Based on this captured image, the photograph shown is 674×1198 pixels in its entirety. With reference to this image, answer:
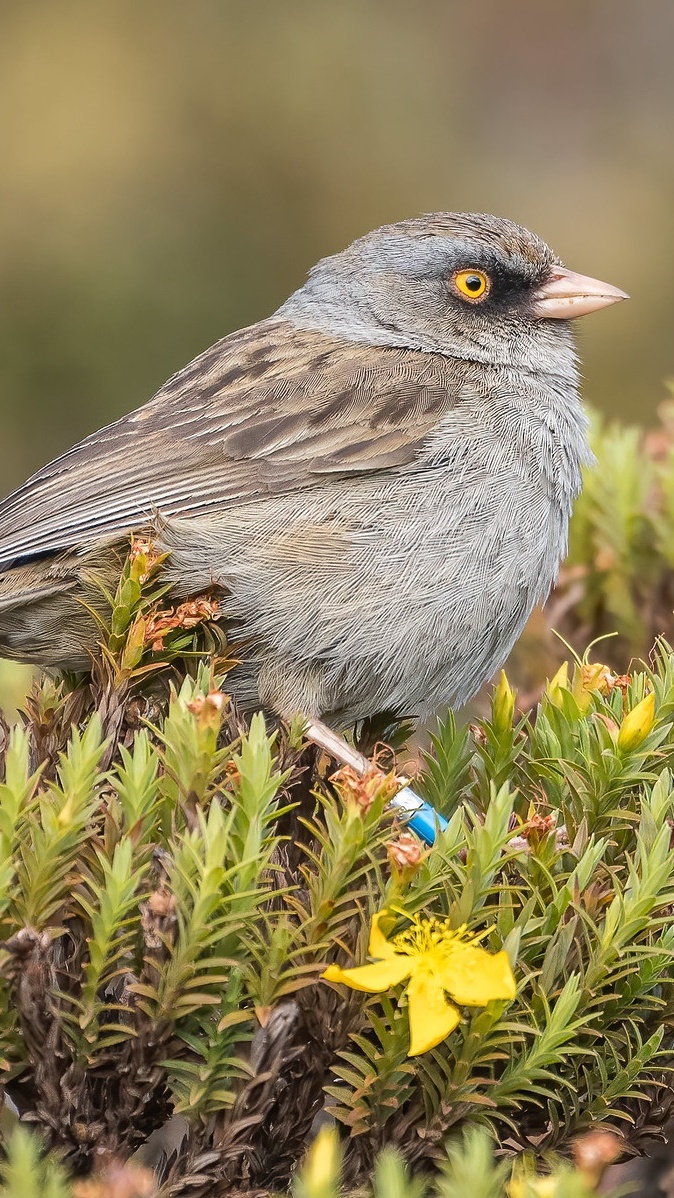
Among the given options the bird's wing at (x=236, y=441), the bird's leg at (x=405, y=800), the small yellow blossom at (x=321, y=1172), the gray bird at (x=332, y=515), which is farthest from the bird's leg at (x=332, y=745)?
the small yellow blossom at (x=321, y=1172)

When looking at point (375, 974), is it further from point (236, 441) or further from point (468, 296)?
point (468, 296)

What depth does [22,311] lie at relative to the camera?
27.4ft

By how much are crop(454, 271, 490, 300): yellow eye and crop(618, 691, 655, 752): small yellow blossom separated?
2138mm

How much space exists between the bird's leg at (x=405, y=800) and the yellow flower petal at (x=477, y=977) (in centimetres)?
25

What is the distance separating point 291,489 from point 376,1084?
69.6 inches

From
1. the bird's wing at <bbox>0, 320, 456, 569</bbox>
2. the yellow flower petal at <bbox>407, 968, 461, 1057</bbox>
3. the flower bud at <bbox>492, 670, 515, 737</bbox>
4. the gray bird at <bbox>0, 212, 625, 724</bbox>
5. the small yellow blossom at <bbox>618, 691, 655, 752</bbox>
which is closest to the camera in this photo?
the yellow flower petal at <bbox>407, 968, 461, 1057</bbox>

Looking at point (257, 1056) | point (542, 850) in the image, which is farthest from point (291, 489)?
point (257, 1056)

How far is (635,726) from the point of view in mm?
2162

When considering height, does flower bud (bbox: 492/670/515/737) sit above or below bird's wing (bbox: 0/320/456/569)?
below

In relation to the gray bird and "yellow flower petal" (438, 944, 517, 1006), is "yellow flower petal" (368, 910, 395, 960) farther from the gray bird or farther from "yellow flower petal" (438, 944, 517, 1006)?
the gray bird

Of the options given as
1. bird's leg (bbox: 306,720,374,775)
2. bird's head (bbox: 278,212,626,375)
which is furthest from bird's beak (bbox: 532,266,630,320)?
bird's leg (bbox: 306,720,374,775)

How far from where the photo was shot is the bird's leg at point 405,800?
2230 mm

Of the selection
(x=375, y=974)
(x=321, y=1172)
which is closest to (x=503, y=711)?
(x=375, y=974)

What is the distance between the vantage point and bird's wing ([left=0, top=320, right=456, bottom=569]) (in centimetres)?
333
